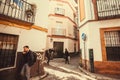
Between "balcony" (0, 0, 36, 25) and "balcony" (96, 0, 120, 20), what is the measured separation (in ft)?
18.7

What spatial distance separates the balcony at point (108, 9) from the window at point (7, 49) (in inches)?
274

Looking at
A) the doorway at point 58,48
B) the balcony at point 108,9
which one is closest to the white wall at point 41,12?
the balcony at point 108,9

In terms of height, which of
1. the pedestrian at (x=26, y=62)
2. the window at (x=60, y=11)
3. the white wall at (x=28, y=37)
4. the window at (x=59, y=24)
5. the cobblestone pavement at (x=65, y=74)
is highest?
the window at (x=60, y=11)

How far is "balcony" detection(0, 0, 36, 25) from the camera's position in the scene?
16.9 ft

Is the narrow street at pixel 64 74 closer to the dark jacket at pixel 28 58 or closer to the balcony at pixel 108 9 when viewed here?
the dark jacket at pixel 28 58

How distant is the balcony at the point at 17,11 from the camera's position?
5159mm

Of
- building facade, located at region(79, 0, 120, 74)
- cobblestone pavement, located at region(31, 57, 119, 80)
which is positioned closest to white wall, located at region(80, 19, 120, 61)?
building facade, located at region(79, 0, 120, 74)

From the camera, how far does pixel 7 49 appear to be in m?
5.43

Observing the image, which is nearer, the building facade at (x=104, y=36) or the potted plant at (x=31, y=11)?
the potted plant at (x=31, y=11)

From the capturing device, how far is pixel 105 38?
8.95 meters

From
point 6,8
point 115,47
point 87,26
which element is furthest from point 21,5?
point 115,47

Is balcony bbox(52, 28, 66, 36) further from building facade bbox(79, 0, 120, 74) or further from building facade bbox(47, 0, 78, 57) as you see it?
building facade bbox(79, 0, 120, 74)

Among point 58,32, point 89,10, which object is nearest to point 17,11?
point 89,10

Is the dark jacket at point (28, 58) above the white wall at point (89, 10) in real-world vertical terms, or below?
below
